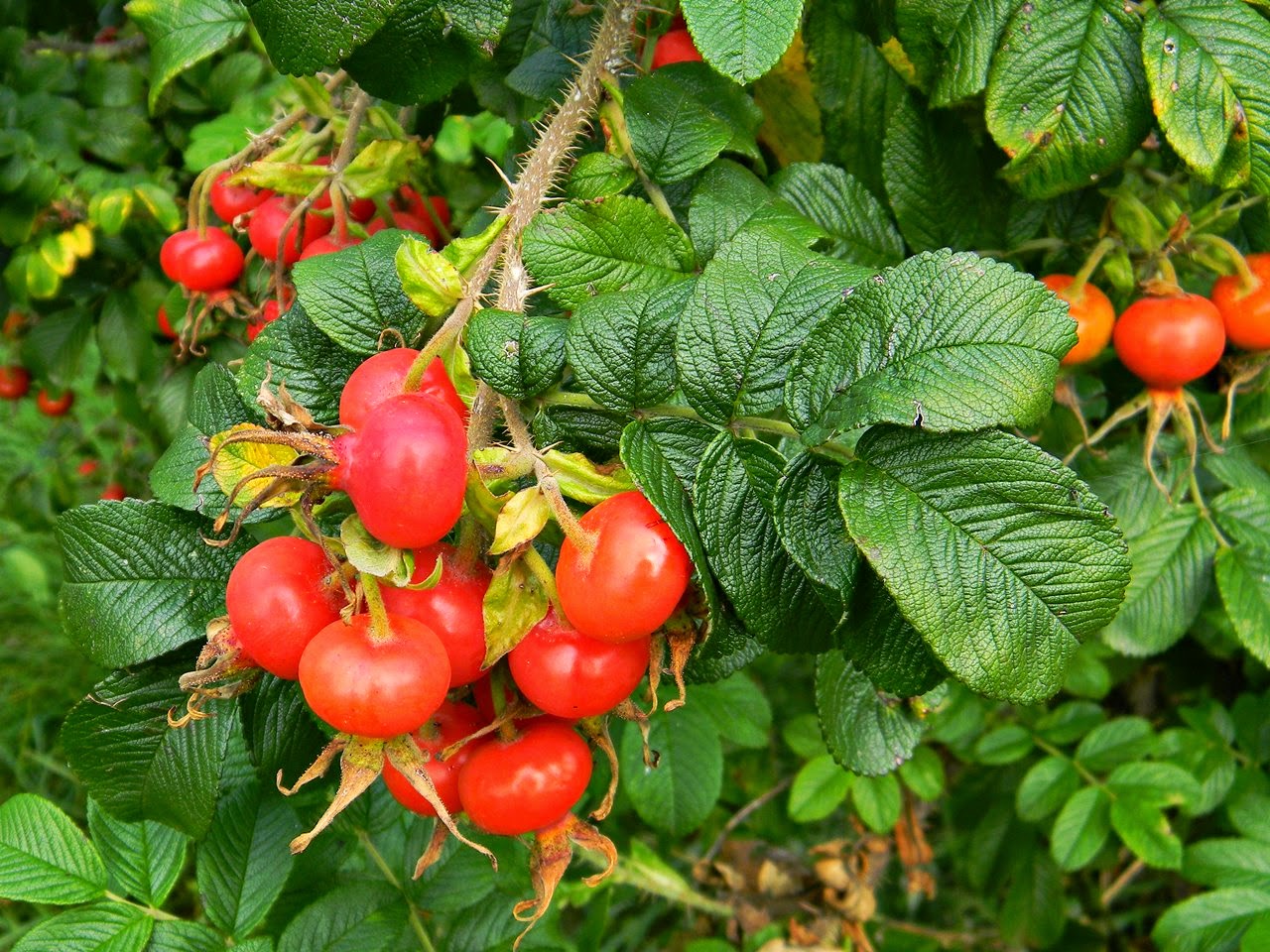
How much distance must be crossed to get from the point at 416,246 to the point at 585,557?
14.9 inches

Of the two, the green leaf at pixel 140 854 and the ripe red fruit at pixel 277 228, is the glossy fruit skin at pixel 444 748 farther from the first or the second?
the ripe red fruit at pixel 277 228

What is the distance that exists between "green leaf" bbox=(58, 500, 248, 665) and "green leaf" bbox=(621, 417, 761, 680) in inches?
21.6

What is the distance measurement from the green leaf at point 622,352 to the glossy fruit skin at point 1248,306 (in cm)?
98

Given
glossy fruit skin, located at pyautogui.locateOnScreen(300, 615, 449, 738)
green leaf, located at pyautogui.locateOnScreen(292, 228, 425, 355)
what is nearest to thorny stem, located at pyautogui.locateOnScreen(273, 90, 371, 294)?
green leaf, located at pyautogui.locateOnScreen(292, 228, 425, 355)

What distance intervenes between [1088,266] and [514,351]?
0.92 m

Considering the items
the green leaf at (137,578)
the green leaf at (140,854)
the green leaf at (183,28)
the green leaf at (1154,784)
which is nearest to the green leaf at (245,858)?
the green leaf at (140,854)

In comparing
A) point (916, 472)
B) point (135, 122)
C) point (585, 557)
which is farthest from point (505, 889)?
point (135, 122)

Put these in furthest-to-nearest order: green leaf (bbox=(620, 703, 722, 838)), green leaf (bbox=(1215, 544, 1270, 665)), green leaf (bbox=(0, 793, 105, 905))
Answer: green leaf (bbox=(620, 703, 722, 838)) < green leaf (bbox=(1215, 544, 1270, 665)) < green leaf (bbox=(0, 793, 105, 905))

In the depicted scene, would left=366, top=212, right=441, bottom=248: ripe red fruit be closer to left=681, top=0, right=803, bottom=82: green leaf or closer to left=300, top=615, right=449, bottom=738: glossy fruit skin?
left=681, top=0, right=803, bottom=82: green leaf

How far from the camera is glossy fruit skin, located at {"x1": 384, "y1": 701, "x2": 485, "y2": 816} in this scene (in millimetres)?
1056

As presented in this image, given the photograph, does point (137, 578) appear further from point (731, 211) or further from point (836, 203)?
point (836, 203)

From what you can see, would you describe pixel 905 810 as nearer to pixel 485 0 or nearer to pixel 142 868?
pixel 142 868

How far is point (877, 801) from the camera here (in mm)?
2236

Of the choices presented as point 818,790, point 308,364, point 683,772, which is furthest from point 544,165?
point 818,790
